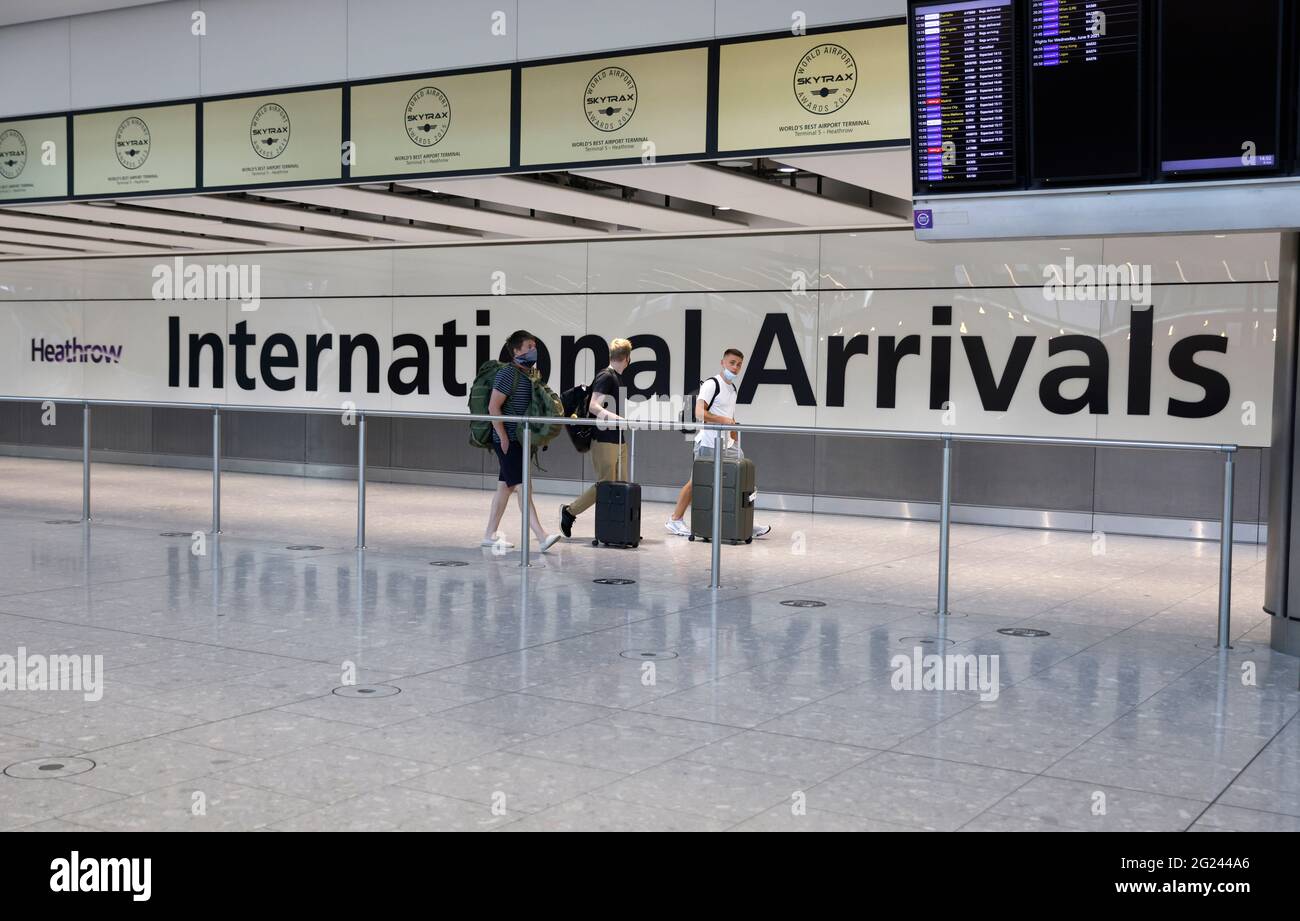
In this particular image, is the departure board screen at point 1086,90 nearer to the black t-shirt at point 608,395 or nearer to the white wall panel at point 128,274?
the black t-shirt at point 608,395

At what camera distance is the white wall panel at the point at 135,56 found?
1151 cm

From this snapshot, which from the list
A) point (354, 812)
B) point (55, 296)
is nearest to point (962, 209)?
point (354, 812)

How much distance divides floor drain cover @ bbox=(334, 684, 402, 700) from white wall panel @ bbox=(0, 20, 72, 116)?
900 cm

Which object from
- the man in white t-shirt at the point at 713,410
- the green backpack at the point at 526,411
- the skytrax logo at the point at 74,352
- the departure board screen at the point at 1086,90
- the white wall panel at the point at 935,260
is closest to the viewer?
the departure board screen at the point at 1086,90

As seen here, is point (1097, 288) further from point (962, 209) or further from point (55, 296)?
point (55, 296)

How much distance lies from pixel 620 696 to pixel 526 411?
465 centimetres

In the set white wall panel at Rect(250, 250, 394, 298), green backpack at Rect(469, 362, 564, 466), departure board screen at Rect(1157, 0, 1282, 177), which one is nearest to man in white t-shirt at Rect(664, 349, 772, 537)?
green backpack at Rect(469, 362, 564, 466)

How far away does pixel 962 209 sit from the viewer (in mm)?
6527

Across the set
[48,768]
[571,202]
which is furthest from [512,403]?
[48,768]

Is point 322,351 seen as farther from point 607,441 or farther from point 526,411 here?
point 526,411

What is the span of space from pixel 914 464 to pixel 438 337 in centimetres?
625

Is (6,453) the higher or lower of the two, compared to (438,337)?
lower

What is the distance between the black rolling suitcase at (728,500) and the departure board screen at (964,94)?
446 centimetres

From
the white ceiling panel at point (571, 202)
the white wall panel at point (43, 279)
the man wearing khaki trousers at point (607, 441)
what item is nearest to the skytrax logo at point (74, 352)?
the white wall panel at point (43, 279)
